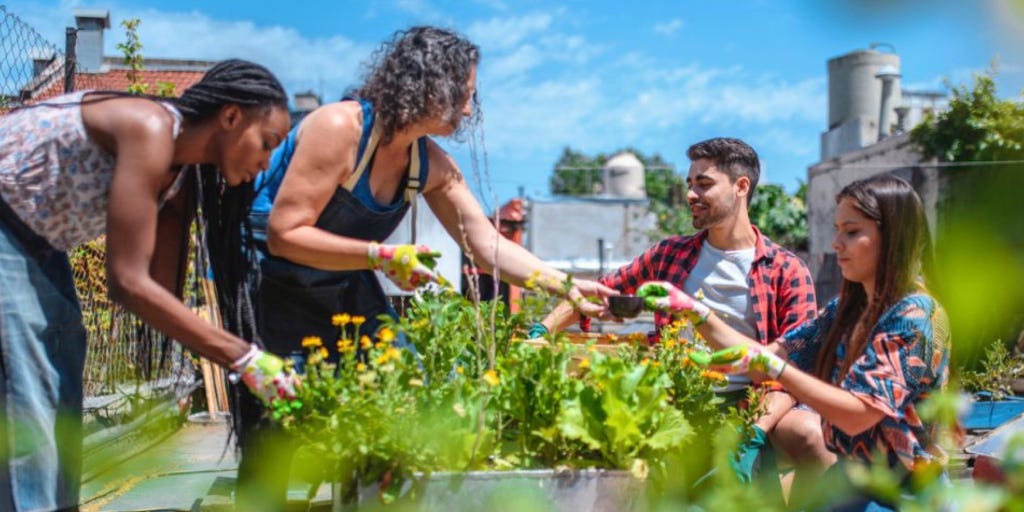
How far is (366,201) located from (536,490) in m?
1.06

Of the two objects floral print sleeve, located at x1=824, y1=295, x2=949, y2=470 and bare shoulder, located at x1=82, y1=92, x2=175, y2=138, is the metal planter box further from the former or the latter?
bare shoulder, located at x1=82, y1=92, x2=175, y2=138

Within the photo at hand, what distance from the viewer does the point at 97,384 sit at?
19.6 feet

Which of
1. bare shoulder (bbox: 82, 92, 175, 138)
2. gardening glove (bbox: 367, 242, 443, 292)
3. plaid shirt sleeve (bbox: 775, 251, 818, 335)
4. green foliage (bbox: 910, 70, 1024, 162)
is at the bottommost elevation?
plaid shirt sleeve (bbox: 775, 251, 818, 335)

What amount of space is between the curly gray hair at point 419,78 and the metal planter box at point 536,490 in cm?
103

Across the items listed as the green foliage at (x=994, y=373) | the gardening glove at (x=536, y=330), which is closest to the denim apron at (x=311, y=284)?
the gardening glove at (x=536, y=330)

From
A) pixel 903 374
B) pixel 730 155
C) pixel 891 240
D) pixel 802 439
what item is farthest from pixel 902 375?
pixel 730 155

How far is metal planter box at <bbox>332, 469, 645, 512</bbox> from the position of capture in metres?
1.89

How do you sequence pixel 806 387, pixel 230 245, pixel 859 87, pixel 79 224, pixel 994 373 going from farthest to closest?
pixel 859 87 → pixel 994 373 → pixel 230 245 → pixel 806 387 → pixel 79 224

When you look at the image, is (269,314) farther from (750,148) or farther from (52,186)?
(750,148)

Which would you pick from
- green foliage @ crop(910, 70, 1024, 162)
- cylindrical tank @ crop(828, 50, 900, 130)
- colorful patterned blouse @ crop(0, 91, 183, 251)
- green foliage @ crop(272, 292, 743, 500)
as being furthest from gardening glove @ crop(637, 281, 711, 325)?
cylindrical tank @ crop(828, 50, 900, 130)

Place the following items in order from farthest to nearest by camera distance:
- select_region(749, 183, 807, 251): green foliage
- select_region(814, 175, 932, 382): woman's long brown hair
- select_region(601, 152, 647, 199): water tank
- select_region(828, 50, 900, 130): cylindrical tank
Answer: select_region(601, 152, 647, 199): water tank
select_region(749, 183, 807, 251): green foliage
select_region(828, 50, 900, 130): cylindrical tank
select_region(814, 175, 932, 382): woman's long brown hair

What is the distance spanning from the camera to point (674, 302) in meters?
2.60

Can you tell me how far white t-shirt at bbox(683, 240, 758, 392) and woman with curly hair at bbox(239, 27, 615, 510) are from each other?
822 mm

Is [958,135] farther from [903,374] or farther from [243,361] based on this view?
[243,361]
